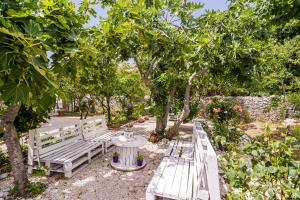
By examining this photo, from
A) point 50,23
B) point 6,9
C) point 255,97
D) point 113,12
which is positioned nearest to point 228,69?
point 113,12

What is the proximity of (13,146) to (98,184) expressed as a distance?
1.72m

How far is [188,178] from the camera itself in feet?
11.2

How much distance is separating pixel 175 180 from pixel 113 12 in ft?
10.8

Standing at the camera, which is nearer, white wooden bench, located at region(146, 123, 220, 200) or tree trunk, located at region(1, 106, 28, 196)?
white wooden bench, located at region(146, 123, 220, 200)

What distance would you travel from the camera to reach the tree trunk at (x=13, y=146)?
3252 millimetres

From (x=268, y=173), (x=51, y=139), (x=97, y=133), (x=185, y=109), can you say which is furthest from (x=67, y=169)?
(x=185, y=109)

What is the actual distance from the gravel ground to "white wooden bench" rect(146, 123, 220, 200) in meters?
0.66

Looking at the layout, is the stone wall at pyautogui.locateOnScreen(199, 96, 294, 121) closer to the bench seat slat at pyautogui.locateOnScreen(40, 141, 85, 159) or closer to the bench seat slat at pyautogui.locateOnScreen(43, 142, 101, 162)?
the bench seat slat at pyautogui.locateOnScreen(43, 142, 101, 162)

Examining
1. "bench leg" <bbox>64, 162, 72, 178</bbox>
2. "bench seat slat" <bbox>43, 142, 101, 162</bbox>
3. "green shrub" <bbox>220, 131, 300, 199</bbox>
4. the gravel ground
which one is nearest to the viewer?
"green shrub" <bbox>220, 131, 300, 199</bbox>

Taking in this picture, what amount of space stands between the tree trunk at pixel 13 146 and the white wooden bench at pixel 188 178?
229 centimetres

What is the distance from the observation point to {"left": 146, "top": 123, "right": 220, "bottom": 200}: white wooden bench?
2234 mm

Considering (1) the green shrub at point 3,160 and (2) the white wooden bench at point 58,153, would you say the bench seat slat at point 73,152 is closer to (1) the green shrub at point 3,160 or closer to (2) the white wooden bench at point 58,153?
(2) the white wooden bench at point 58,153

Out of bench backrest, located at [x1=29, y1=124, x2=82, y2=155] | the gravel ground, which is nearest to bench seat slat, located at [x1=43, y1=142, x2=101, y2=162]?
bench backrest, located at [x1=29, y1=124, x2=82, y2=155]

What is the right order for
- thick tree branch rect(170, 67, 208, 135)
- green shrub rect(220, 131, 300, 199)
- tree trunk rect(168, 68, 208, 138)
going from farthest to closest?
1. tree trunk rect(168, 68, 208, 138)
2. thick tree branch rect(170, 67, 208, 135)
3. green shrub rect(220, 131, 300, 199)
